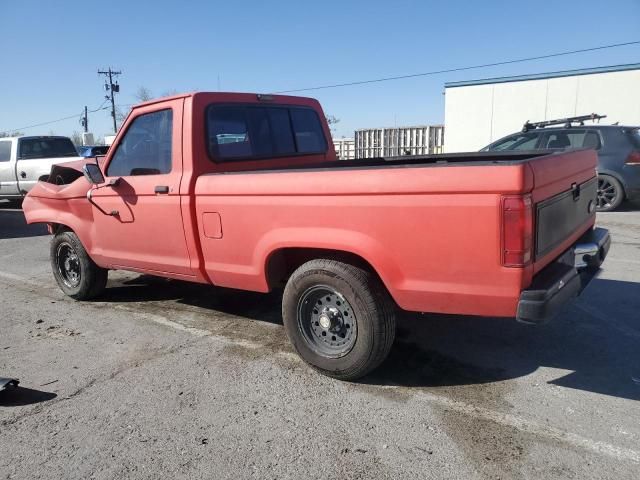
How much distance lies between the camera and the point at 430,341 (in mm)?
4016

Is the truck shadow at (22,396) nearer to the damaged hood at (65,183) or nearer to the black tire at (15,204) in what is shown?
the damaged hood at (65,183)

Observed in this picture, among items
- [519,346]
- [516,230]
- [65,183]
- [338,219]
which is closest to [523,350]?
[519,346]

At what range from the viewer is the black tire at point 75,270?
17.2ft

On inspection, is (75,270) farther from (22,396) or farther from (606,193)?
(606,193)

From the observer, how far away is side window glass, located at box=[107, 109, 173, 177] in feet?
13.6

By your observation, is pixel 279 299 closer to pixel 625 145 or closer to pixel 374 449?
pixel 374 449

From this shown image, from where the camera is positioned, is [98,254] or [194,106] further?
[98,254]

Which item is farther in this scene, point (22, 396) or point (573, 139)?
point (573, 139)

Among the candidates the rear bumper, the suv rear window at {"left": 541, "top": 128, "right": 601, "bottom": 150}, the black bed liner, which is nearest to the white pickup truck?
the black bed liner

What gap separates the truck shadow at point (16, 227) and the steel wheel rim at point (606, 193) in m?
11.3

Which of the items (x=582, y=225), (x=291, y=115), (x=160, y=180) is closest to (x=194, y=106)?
(x=160, y=180)

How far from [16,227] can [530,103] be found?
1587 cm

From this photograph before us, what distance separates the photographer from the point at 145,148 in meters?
4.36

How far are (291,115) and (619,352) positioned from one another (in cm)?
346
